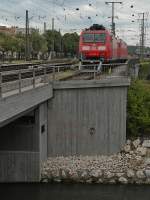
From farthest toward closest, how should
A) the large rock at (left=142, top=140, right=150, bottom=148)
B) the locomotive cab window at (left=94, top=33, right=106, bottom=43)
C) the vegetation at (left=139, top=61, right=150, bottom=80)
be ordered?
the vegetation at (left=139, top=61, right=150, bottom=80) < the locomotive cab window at (left=94, top=33, right=106, bottom=43) < the large rock at (left=142, top=140, right=150, bottom=148)

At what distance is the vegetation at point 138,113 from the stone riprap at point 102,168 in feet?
7.29

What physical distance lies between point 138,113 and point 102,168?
575cm

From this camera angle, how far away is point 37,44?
309ft

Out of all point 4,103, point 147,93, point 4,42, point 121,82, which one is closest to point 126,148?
point 121,82

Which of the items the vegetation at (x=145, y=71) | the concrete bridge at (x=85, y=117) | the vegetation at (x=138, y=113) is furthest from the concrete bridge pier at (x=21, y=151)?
the vegetation at (x=145, y=71)

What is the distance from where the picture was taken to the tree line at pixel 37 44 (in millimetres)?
84844

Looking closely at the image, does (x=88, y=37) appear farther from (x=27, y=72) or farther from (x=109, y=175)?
(x=27, y=72)

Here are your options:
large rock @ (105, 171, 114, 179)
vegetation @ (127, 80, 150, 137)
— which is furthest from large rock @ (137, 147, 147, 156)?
large rock @ (105, 171, 114, 179)

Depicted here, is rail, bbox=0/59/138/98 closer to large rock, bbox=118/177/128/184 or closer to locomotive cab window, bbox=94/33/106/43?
locomotive cab window, bbox=94/33/106/43

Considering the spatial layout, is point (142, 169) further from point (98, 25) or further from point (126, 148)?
point (98, 25)

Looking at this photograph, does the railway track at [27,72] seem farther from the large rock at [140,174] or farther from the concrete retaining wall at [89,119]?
the large rock at [140,174]

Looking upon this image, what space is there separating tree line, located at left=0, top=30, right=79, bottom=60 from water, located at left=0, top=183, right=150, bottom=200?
43.5 m

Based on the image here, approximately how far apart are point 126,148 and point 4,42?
58.1 m

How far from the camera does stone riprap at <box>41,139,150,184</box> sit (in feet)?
87.4
